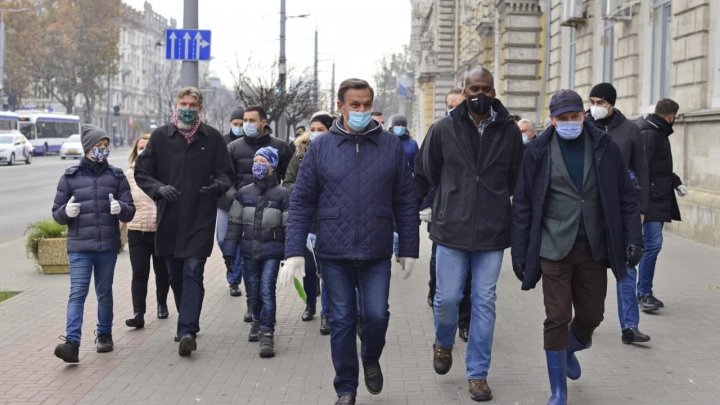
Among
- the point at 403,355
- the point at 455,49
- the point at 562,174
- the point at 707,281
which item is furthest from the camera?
the point at 455,49

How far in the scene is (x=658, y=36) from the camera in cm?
1762

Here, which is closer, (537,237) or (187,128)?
(537,237)

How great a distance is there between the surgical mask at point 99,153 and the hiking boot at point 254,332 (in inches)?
71.0

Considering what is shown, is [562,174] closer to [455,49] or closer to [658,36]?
[658,36]

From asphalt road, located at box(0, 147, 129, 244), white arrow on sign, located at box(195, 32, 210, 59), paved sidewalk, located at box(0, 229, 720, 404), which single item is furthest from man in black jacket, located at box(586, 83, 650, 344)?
asphalt road, located at box(0, 147, 129, 244)

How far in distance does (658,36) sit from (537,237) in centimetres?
1339

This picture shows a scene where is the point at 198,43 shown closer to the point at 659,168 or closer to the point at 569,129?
the point at 659,168

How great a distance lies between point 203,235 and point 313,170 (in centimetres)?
184

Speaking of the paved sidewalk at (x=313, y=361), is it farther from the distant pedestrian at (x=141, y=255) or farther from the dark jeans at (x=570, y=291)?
the dark jeans at (x=570, y=291)

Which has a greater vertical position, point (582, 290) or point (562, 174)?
point (562, 174)

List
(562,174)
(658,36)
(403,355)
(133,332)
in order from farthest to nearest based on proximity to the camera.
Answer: (658,36)
(133,332)
(403,355)
(562,174)

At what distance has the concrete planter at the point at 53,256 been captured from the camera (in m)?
11.5

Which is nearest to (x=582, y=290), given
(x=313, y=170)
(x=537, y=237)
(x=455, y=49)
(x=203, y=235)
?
(x=537, y=237)

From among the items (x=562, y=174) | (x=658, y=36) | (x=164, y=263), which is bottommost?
(x=164, y=263)
